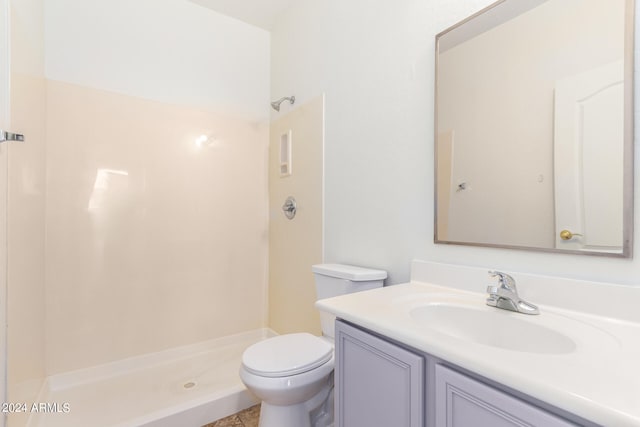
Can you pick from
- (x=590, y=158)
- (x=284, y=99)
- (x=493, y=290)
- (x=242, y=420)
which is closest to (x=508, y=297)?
(x=493, y=290)

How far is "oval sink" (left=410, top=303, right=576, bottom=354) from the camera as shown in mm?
769

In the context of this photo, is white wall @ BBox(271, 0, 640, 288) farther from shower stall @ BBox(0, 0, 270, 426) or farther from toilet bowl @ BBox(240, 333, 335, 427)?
shower stall @ BBox(0, 0, 270, 426)

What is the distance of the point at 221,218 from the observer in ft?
7.43

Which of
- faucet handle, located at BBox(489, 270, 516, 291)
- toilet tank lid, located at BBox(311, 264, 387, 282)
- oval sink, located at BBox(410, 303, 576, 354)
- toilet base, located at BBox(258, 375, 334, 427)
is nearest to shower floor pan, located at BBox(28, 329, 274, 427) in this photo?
toilet base, located at BBox(258, 375, 334, 427)

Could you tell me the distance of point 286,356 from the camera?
4.19 feet

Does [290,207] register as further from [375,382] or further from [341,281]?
[375,382]

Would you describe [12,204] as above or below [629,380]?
above

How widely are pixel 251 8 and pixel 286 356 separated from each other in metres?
2.30

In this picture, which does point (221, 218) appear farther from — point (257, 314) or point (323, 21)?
point (323, 21)

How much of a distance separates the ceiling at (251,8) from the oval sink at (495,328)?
223 centimetres

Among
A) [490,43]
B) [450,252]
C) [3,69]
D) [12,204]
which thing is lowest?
[450,252]

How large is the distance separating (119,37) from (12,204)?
1301mm

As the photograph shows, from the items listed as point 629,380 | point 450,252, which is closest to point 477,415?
point 629,380

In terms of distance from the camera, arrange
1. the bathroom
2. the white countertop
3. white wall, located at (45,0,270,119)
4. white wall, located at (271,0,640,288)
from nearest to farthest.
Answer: the white countertop < white wall, located at (271,0,640,288) < the bathroom < white wall, located at (45,0,270,119)
